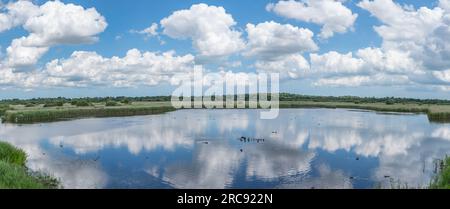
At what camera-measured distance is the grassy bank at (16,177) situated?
1480 centimetres

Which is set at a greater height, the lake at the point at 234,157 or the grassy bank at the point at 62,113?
the grassy bank at the point at 62,113

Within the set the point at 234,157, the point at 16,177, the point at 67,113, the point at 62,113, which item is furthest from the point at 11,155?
the point at 67,113

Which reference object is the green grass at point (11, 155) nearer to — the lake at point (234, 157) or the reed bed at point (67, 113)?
the lake at point (234, 157)

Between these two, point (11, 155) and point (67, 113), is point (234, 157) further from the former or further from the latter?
point (67, 113)

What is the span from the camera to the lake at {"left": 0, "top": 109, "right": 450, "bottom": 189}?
20.7 m

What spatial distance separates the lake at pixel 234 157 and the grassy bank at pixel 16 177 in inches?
36.8

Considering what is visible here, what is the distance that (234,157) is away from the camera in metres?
26.9

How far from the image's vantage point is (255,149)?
30.4 metres

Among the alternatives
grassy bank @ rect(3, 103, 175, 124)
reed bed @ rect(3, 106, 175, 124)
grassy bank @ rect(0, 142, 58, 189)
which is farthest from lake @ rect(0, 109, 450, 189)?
grassy bank @ rect(3, 103, 175, 124)

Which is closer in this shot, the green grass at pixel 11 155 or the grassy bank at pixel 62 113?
the green grass at pixel 11 155

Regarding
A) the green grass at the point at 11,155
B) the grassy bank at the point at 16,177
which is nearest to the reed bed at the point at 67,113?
the green grass at the point at 11,155
